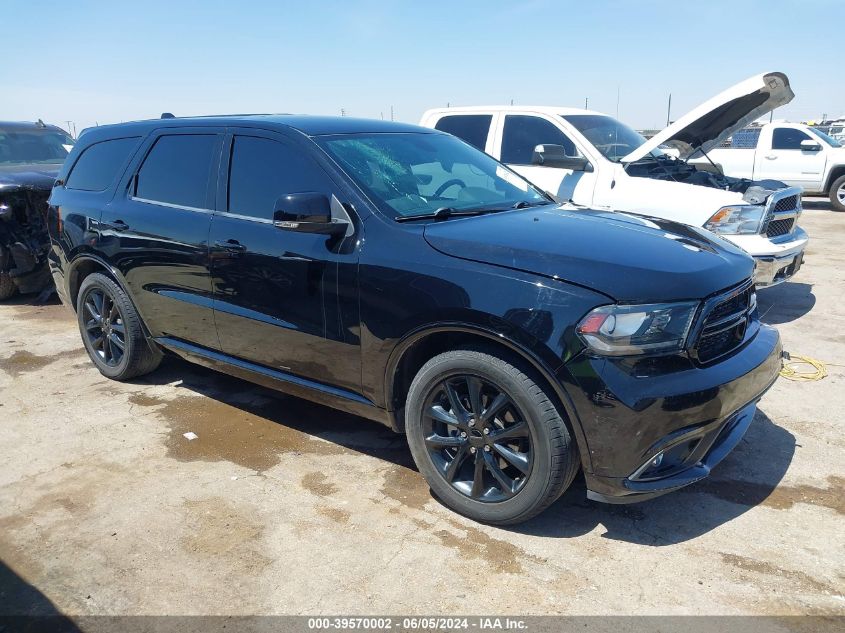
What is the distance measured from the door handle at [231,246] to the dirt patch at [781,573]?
2.84 metres

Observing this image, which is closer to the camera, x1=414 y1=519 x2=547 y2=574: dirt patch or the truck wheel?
x1=414 y1=519 x2=547 y2=574: dirt patch

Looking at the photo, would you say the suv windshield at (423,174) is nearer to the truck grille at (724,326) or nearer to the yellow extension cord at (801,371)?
the truck grille at (724,326)

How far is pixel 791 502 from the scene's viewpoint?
10.6 feet

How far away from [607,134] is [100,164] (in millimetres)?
4943

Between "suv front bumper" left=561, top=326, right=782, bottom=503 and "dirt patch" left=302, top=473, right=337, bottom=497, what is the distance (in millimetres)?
1391

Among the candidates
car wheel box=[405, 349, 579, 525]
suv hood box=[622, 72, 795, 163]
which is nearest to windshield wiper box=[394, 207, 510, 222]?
car wheel box=[405, 349, 579, 525]

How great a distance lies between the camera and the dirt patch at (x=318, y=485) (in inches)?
137

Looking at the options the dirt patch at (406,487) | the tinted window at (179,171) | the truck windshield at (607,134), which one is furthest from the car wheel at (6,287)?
the truck windshield at (607,134)

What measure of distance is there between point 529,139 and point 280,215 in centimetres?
446

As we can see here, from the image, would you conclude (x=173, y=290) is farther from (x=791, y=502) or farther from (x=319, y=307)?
(x=791, y=502)

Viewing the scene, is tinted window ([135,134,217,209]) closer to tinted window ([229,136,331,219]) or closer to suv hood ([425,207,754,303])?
tinted window ([229,136,331,219])

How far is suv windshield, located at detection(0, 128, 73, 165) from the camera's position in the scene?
9.59 meters

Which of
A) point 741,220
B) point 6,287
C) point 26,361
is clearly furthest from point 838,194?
point 6,287

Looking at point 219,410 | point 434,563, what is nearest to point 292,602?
point 434,563
